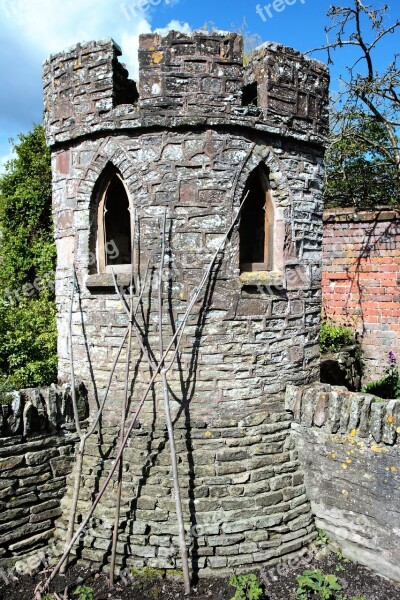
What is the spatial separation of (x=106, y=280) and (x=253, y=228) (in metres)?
1.73

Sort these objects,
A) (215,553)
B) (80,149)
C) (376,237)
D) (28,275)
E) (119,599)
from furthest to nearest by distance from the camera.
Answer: (28,275), (376,237), (80,149), (215,553), (119,599)

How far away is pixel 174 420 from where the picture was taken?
4.68m

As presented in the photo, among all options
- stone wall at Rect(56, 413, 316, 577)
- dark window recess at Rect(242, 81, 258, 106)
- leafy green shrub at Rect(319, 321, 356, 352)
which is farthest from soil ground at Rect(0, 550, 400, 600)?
dark window recess at Rect(242, 81, 258, 106)

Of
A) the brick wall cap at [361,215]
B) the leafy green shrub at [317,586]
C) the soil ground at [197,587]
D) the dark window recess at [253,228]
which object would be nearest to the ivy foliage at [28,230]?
the dark window recess at [253,228]

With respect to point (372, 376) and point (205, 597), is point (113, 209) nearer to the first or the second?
point (205, 597)

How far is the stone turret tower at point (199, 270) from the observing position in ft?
14.8

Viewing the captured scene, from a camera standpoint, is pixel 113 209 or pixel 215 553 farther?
pixel 113 209

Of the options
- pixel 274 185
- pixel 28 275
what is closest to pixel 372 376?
pixel 274 185

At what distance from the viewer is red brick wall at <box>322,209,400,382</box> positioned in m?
8.46

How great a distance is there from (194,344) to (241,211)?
150 centimetres

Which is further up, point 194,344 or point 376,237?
point 376,237

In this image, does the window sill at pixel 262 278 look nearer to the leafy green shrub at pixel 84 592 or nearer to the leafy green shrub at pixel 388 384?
the leafy green shrub at pixel 84 592

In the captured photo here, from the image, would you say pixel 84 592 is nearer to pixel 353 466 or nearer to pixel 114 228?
pixel 353 466

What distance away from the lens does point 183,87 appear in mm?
4512
